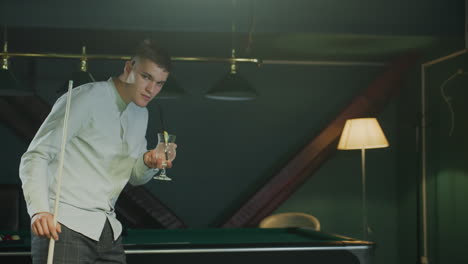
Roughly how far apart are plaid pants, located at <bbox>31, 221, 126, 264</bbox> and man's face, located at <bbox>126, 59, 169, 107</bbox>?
19.3 inches

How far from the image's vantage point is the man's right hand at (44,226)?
5.90ft

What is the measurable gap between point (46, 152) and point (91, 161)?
190 millimetres

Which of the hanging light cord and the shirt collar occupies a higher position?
the hanging light cord

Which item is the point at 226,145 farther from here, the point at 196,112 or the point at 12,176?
the point at 12,176

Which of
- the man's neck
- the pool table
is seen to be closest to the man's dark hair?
the man's neck

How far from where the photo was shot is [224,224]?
19.1 feet

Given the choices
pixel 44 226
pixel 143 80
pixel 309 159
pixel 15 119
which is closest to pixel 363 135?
pixel 309 159

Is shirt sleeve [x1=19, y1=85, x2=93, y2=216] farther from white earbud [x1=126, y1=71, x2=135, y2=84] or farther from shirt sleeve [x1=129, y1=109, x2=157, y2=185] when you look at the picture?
shirt sleeve [x1=129, y1=109, x2=157, y2=185]

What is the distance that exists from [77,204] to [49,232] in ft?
0.82

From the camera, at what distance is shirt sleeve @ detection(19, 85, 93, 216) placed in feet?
6.15

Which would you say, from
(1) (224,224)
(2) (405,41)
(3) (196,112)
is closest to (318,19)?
(2) (405,41)

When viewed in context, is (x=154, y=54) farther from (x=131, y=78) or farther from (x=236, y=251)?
(x=236, y=251)

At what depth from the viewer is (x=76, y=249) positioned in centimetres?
202

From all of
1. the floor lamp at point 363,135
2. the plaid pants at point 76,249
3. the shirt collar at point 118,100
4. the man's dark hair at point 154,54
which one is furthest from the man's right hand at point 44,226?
the floor lamp at point 363,135
